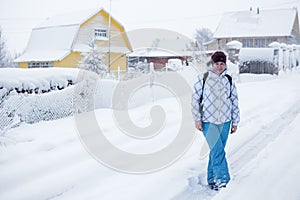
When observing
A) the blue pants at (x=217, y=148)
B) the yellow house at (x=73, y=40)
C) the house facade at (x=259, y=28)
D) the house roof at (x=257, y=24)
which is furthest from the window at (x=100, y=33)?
the house roof at (x=257, y=24)

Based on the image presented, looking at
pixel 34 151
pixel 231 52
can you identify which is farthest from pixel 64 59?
pixel 34 151

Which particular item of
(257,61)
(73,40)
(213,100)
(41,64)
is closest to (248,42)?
(257,61)

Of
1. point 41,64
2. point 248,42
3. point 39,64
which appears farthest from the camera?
point 248,42

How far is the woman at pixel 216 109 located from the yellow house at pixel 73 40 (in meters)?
20.5

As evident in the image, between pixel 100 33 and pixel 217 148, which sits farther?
pixel 100 33

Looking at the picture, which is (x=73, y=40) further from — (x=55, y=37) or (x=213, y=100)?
Result: (x=213, y=100)

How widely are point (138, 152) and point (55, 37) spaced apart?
23892mm

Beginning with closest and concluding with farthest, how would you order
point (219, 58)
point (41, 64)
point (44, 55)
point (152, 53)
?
point (219, 58)
point (44, 55)
point (41, 64)
point (152, 53)

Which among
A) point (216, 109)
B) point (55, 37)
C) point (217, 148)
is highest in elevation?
point (55, 37)

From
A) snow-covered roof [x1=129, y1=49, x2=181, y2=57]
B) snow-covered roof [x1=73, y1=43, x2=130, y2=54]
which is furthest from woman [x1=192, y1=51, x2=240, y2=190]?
snow-covered roof [x1=129, y1=49, x2=181, y2=57]

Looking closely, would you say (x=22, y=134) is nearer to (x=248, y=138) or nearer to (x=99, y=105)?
(x=99, y=105)

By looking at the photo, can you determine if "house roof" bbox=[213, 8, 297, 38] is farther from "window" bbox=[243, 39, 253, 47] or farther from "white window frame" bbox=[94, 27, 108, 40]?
"white window frame" bbox=[94, 27, 108, 40]

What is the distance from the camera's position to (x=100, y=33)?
27.7 meters

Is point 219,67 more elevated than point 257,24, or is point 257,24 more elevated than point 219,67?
point 257,24
